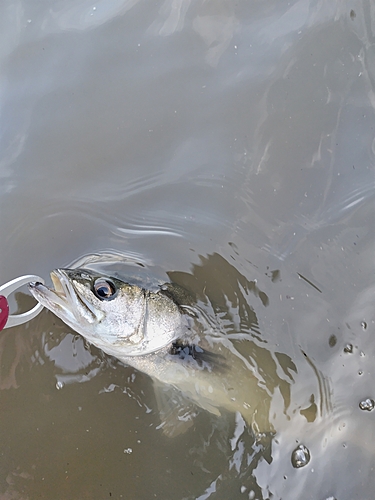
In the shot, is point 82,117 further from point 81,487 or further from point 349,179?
point 81,487

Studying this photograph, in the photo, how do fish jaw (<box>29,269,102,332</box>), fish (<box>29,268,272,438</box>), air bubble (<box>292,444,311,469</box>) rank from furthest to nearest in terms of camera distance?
air bubble (<box>292,444,311,469</box>), fish (<box>29,268,272,438</box>), fish jaw (<box>29,269,102,332</box>)

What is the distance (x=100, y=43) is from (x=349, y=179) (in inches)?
80.6

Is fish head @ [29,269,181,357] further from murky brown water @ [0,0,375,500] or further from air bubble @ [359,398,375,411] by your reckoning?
air bubble @ [359,398,375,411]

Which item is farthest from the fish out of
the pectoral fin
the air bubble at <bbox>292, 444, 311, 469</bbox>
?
the air bubble at <bbox>292, 444, 311, 469</bbox>

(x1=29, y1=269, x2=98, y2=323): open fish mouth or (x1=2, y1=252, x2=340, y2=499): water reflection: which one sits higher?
(x1=29, y1=269, x2=98, y2=323): open fish mouth

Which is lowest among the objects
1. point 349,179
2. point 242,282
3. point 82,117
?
point 242,282

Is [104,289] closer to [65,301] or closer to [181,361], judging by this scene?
[65,301]

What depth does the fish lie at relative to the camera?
2562mm

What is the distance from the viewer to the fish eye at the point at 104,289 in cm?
238

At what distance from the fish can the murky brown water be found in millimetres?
80

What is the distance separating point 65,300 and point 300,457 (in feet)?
6.02

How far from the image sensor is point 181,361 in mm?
2717

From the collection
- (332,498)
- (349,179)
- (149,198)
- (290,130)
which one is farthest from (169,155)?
(332,498)

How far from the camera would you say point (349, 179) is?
286 centimetres
